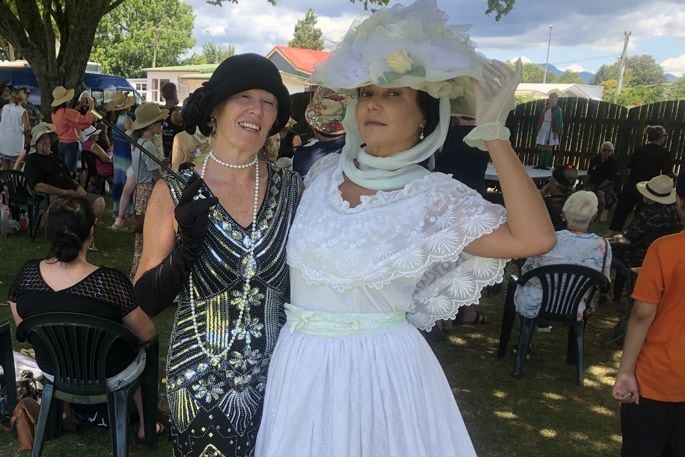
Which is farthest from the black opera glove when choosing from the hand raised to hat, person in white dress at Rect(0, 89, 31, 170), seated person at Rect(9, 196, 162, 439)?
person in white dress at Rect(0, 89, 31, 170)

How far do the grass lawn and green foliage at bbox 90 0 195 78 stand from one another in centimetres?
5527

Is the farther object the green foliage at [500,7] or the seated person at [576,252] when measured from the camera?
the green foliage at [500,7]

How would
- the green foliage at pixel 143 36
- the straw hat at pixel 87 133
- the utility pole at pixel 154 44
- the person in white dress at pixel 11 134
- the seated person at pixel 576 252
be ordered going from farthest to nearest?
the utility pole at pixel 154 44, the green foliage at pixel 143 36, the straw hat at pixel 87 133, the person in white dress at pixel 11 134, the seated person at pixel 576 252

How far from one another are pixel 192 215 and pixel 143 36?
6577cm

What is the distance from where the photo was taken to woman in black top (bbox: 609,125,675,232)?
9508 millimetres

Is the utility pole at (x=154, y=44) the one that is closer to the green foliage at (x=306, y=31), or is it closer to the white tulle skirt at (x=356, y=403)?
the green foliage at (x=306, y=31)

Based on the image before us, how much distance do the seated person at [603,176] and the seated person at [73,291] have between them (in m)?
9.82

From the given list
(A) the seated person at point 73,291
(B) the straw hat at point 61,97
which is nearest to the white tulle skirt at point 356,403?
(A) the seated person at point 73,291

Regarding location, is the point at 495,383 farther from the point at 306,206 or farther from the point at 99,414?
the point at 306,206

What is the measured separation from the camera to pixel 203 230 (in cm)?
166

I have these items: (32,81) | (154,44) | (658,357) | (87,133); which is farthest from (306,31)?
(658,357)

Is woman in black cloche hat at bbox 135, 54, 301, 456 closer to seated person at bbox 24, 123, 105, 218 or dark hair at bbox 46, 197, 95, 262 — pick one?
dark hair at bbox 46, 197, 95, 262

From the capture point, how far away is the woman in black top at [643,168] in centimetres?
951

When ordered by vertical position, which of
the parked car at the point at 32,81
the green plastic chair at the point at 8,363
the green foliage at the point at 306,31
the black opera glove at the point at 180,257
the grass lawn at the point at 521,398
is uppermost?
the green foliage at the point at 306,31
